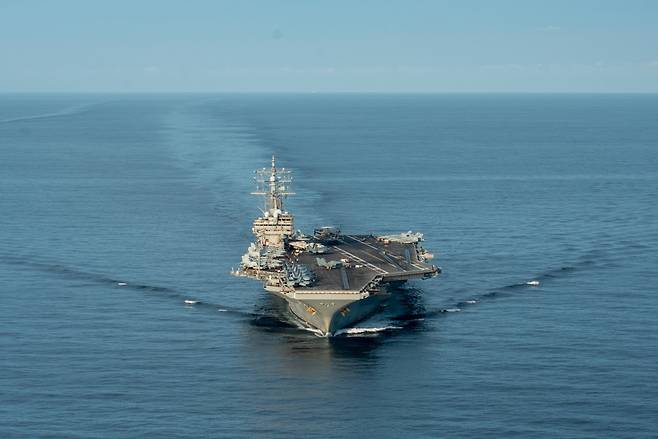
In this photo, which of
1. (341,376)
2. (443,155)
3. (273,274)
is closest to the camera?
(341,376)

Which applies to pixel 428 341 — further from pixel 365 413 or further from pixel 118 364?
pixel 118 364

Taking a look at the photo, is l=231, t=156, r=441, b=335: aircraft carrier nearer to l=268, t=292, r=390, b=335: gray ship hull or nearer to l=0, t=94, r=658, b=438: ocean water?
l=268, t=292, r=390, b=335: gray ship hull

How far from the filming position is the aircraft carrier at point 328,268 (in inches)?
2891

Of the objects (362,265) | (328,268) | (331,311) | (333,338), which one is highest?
(362,265)

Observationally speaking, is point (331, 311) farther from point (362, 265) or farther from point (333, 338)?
point (362, 265)

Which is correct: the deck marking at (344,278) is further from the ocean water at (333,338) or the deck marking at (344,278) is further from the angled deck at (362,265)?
the ocean water at (333,338)

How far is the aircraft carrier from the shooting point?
7344 centimetres

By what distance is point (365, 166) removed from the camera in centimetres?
17250

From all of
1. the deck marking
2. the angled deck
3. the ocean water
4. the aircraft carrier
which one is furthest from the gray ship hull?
the deck marking

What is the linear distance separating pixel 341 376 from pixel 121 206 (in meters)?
70.5

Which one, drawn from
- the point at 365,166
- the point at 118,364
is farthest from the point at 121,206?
the point at 118,364

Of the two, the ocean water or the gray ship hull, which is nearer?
the ocean water

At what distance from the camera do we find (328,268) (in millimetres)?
81500

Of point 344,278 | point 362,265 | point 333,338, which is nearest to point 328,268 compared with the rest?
point 362,265
